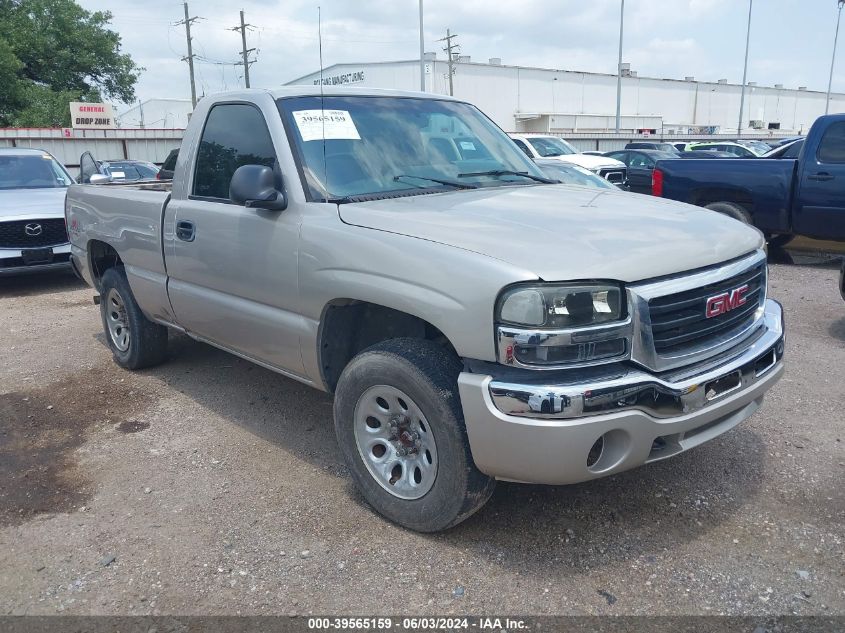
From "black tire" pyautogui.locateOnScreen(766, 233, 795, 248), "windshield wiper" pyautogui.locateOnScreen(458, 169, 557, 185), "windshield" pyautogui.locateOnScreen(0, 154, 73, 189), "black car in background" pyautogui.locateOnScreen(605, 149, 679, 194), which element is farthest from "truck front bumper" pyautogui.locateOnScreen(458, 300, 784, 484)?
"black car in background" pyautogui.locateOnScreen(605, 149, 679, 194)

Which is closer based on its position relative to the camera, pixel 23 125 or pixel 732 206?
pixel 732 206

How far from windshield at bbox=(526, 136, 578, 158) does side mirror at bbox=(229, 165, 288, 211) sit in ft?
51.3

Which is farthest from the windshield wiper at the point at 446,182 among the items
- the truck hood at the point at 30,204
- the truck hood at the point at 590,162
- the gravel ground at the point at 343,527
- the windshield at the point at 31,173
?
the truck hood at the point at 590,162

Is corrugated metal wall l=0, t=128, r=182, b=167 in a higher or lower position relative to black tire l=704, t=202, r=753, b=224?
higher

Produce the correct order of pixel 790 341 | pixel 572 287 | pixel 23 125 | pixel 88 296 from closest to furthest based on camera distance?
pixel 572 287 < pixel 790 341 < pixel 88 296 < pixel 23 125

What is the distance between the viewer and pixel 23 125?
37.9 meters

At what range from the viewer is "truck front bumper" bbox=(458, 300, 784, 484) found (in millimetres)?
2549

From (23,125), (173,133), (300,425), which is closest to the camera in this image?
(300,425)

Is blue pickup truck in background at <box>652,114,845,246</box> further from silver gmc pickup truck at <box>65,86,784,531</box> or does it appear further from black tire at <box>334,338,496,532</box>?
black tire at <box>334,338,496,532</box>

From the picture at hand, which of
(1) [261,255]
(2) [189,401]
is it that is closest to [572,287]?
(1) [261,255]

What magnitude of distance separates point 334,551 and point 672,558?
1.42m

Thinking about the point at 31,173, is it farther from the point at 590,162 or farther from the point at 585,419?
the point at 590,162

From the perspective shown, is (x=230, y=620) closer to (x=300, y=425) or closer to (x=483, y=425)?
(x=483, y=425)

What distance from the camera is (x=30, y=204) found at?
8867mm
